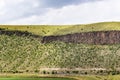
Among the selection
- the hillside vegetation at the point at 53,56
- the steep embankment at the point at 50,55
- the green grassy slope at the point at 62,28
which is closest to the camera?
the hillside vegetation at the point at 53,56

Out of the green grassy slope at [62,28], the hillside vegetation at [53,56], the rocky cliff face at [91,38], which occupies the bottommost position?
the hillside vegetation at [53,56]

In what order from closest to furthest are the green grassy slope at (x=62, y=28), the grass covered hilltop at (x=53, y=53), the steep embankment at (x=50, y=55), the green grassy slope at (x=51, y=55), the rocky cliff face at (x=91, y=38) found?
the grass covered hilltop at (x=53, y=53), the steep embankment at (x=50, y=55), the green grassy slope at (x=51, y=55), the rocky cliff face at (x=91, y=38), the green grassy slope at (x=62, y=28)

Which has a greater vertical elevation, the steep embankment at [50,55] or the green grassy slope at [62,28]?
the green grassy slope at [62,28]

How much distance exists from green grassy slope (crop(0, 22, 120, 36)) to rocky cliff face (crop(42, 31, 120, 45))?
3987 mm

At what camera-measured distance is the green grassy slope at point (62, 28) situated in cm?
18218

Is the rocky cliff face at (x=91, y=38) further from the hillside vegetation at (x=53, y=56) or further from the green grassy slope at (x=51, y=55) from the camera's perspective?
the green grassy slope at (x=51, y=55)

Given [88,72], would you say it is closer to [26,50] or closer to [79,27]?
[26,50]

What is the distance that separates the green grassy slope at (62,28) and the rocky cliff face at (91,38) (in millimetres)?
3987

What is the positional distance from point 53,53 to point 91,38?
70.0 ft

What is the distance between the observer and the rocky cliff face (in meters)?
172

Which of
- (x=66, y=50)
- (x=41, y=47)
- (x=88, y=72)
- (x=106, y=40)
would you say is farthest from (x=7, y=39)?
(x=88, y=72)

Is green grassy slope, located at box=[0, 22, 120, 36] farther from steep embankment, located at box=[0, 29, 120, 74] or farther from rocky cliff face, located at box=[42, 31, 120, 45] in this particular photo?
steep embankment, located at box=[0, 29, 120, 74]

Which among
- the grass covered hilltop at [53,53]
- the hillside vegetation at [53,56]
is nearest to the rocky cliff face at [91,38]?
the grass covered hilltop at [53,53]

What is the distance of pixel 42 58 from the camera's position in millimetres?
155625
